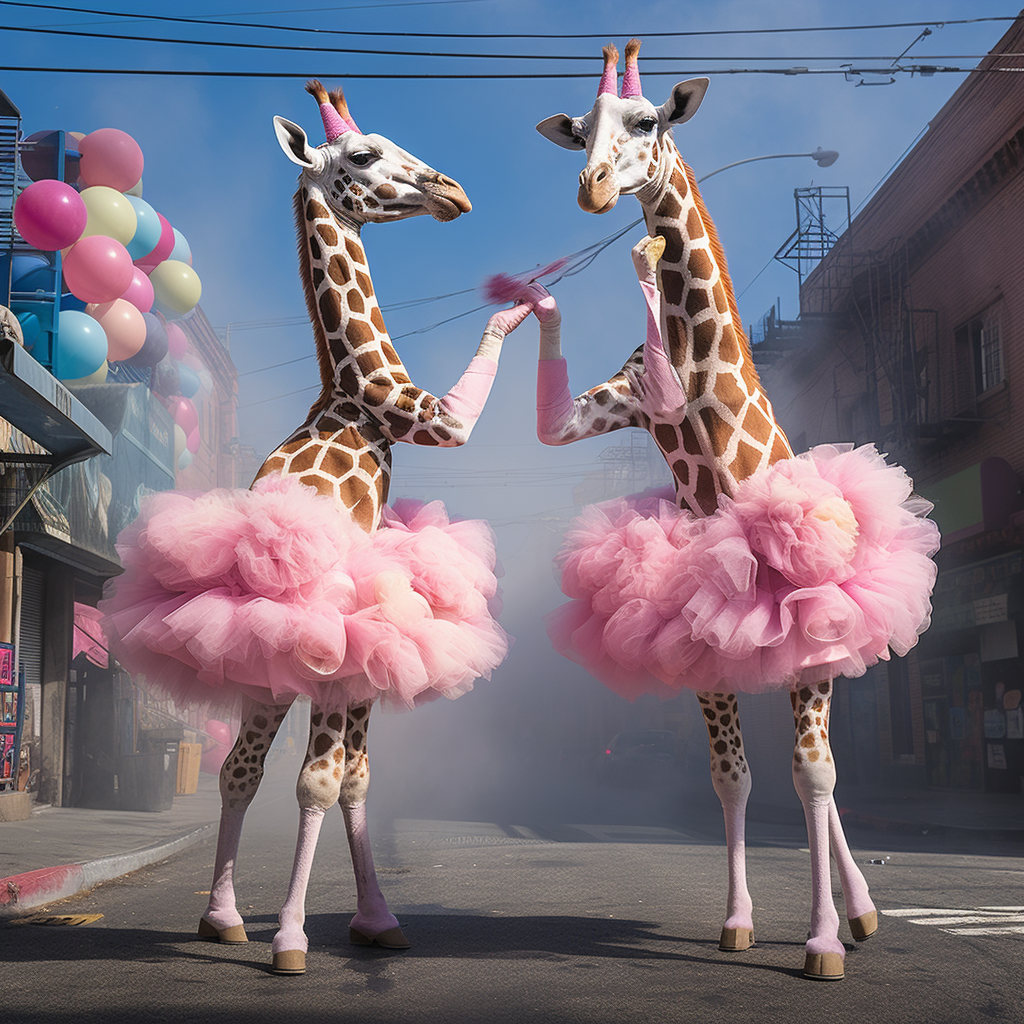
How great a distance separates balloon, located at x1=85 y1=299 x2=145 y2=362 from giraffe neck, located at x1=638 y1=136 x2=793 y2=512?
9763 millimetres

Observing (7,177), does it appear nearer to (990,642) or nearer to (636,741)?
(990,642)

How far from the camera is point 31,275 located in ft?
41.7

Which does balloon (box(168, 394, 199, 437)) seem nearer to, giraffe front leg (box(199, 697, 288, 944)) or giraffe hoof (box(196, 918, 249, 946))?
giraffe front leg (box(199, 697, 288, 944))

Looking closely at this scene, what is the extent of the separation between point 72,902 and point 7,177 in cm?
1038

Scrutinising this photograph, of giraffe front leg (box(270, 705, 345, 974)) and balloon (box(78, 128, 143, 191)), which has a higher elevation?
balloon (box(78, 128, 143, 191))

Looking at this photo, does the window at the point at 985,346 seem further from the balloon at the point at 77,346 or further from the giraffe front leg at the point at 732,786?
the giraffe front leg at the point at 732,786

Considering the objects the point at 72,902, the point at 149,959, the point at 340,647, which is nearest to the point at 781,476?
the point at 340,647

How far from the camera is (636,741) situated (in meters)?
27.4

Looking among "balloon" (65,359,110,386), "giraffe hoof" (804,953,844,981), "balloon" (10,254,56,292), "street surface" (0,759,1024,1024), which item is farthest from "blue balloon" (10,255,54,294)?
"giraffe hoof" (804,953,844,981)

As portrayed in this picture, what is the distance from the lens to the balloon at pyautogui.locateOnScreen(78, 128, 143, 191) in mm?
13430

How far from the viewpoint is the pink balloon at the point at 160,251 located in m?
14.4

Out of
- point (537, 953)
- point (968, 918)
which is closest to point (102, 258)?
point (537, 953)

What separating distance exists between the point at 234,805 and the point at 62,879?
344 cm

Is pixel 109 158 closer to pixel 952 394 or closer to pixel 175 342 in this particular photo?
pixel 175 342
